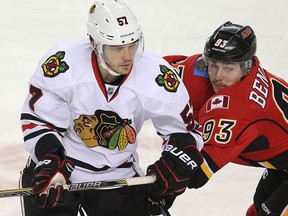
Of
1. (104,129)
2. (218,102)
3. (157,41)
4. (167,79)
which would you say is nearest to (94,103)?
(104,129)

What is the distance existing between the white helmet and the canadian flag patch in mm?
498

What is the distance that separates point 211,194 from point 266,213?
1.93ft

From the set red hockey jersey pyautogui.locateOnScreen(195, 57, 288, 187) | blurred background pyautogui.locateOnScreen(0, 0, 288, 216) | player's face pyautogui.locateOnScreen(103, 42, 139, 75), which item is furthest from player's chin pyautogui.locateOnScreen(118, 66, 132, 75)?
blurred background pyautogui.locateOnScreen(0, 0, 288, 216)

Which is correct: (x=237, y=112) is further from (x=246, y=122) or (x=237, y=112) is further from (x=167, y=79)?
(x=167, y=79)

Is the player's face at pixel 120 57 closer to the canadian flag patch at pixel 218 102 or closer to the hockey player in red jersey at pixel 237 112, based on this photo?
the hockey player in red jersey at pixel 237 112

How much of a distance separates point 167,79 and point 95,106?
308 mm

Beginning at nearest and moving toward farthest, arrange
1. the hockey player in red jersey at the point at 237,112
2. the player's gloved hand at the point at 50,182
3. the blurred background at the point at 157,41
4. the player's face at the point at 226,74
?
the player's gloved hand at the point at 50,182
the hockey player in red jersey at the point at 237,112
the player's face at the point at 226,74
the blurred background at the point at 157,41

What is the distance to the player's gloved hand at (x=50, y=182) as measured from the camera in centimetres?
310

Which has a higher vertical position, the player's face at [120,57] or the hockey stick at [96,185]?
the player's face at [120,57]

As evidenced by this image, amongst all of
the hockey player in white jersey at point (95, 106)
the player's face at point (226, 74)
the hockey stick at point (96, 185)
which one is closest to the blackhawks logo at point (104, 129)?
the hockey player in white jersey at point (95, 106)

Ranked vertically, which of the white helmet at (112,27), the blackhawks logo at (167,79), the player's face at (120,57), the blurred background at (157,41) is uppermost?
the white helmet at (112,27)

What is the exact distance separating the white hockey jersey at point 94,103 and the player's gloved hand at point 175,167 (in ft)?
0.27

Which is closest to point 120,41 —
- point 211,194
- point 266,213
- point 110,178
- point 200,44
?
point 110,178

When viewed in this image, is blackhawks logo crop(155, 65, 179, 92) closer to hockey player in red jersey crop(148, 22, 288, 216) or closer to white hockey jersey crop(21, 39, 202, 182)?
white hockey jersey crop(21, 39, 202, 182)
